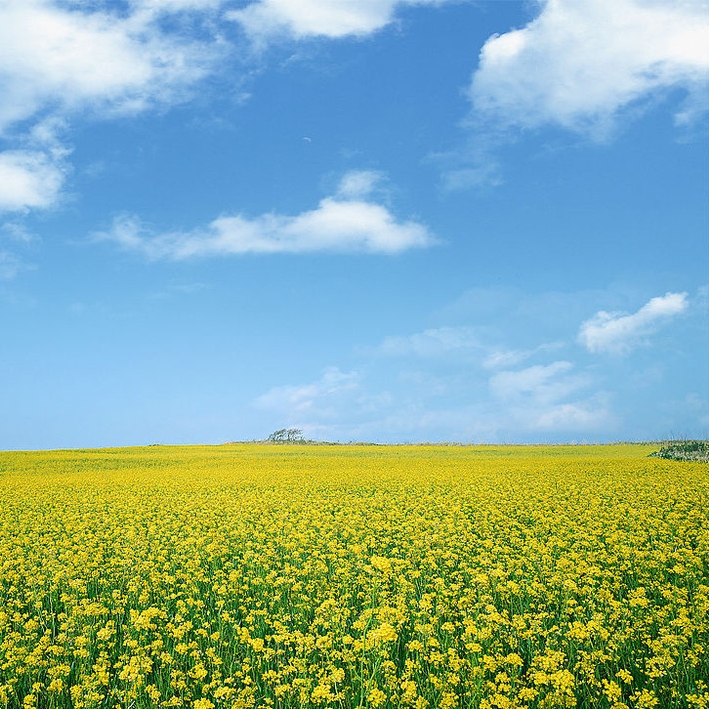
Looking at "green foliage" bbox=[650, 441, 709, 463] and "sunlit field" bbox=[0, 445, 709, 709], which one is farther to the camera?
"green foliage" bbox=[650, 441, 709, 463]

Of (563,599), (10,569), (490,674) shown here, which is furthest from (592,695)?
(10,569)

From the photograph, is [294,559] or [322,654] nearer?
[322,654]

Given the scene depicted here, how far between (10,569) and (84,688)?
6876 mm

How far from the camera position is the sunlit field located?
7562 millimetres

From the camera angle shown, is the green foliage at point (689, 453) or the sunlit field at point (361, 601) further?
the green foliage at point (689, 453)

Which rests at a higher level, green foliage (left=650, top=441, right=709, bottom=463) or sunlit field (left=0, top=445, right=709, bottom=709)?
sunlit field (left=0, top=445, right=709, bottom=709)

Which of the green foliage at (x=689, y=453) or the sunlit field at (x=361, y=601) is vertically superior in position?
the sunlit field at (x=361, y=601)

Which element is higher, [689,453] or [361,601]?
[361,601]

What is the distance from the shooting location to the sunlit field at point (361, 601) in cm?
756

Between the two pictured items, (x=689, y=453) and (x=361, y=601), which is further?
(x=689, y=453)

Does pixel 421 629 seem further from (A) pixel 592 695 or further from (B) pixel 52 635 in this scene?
(B) pixel 52 635

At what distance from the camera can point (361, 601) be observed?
1098cm

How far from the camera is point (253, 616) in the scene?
33.3 feet

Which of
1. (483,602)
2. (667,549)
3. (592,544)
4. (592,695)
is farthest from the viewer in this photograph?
(592,544)
